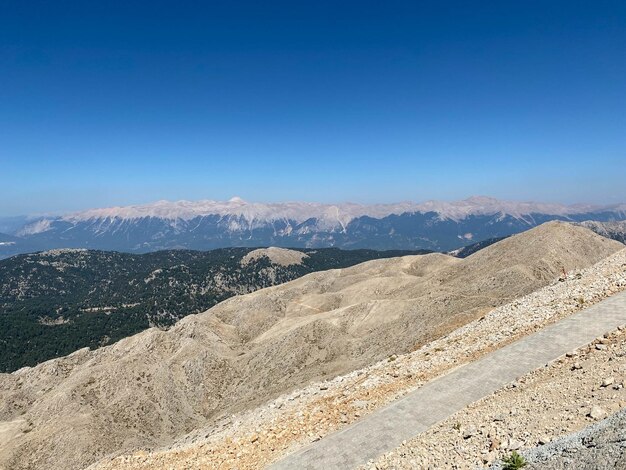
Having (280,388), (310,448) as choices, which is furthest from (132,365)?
(310,448)

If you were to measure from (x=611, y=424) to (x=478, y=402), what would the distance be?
796 cm

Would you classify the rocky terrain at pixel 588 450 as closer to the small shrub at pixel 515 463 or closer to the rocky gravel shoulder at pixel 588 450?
the rocky gravel shoulder at pixel 588 450

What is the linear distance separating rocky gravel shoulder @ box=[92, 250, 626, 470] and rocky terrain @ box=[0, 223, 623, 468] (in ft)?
45.1

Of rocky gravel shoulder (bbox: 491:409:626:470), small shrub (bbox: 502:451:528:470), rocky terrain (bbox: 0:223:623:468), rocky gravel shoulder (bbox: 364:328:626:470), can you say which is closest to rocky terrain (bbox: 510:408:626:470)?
rocky gravel shoulder (bbox: 491:409:626:470)

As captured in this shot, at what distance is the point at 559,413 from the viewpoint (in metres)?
14.4

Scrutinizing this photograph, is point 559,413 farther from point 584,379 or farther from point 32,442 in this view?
point 32,442

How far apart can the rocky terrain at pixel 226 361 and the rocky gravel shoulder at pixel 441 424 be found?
541 inches

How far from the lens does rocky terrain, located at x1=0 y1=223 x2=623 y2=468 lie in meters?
55.2

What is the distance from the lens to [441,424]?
17.6 m

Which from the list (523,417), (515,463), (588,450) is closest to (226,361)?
(523,417)

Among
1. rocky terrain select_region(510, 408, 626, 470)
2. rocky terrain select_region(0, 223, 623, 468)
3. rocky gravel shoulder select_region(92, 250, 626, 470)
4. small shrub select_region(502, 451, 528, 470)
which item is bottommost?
rocky terrain select_region(0, 223, 623, 468)

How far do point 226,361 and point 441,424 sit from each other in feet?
228

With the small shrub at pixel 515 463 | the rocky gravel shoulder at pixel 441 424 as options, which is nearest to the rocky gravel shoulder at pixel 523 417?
the rocky gravel shoulder at pixel 441 424

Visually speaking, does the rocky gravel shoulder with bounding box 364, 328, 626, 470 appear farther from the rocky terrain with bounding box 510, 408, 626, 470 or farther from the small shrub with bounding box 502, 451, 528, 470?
the small shrub with bounding box 502, 451, 528, 470
